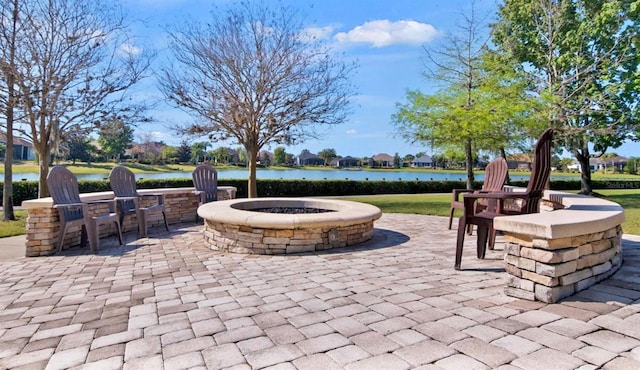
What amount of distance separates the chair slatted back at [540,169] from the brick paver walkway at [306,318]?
768 millimetres

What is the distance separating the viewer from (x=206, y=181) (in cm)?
780

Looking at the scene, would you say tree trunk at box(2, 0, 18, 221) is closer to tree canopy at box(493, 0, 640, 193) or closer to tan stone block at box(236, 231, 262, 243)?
tan stone block at box(236, 231, 262, 243)

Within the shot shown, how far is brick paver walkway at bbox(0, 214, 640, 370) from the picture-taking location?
1.78m

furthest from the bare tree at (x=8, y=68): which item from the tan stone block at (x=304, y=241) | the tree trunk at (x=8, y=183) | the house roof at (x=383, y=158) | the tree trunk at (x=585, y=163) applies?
the house roof at (x=383, y=158)

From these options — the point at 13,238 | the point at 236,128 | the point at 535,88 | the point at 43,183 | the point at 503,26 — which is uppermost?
the point at 503,26

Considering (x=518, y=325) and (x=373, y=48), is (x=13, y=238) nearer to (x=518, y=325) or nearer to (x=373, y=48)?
(x=518, y=325)

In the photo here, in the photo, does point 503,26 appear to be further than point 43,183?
Yes

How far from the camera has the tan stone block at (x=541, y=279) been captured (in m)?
2.41

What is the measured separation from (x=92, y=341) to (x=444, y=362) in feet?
6.28

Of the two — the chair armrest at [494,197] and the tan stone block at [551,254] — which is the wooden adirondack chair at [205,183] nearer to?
the chair armrest at [494,197]

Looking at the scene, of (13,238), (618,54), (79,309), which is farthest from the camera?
(618,54)

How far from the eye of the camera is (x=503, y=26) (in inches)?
574

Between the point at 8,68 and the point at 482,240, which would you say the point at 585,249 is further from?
the point at 8,68

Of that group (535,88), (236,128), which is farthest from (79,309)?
(535,88)
